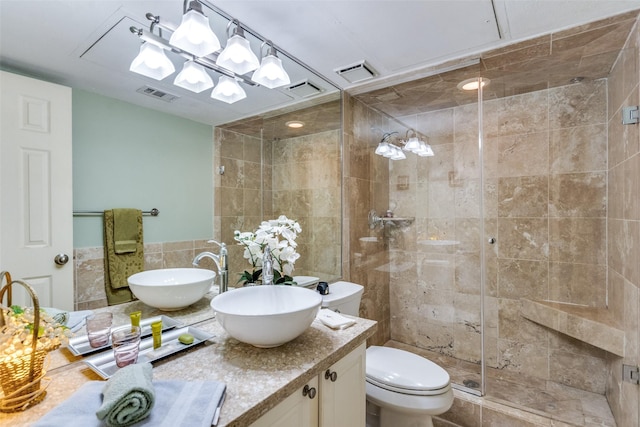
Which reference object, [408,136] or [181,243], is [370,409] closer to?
[181,243]

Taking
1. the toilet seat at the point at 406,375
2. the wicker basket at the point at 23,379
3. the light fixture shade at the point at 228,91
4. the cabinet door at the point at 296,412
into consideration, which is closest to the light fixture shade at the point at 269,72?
the light fixture shade at the point at 228,91

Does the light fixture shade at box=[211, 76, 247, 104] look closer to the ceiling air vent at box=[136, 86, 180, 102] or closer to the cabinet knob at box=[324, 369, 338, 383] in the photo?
the ceiling air vent at box=[136, 86, 180, 102]

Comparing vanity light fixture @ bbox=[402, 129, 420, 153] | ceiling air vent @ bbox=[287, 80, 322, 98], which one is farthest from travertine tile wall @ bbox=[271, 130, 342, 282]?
vanity light fixture @ bbox=[402, 129, 420, 153]

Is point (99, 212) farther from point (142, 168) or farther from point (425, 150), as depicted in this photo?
point (425, 150)

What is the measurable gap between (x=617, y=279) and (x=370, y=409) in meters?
1.75

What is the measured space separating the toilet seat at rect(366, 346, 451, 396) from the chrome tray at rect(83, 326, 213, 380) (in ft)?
3.40

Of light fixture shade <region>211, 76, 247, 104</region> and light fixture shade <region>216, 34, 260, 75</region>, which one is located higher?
light fixture shade <region>216, 34, 260, 75</region>

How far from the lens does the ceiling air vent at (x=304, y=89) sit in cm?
194

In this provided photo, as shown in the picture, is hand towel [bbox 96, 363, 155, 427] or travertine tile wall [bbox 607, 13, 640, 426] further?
travertine tile wall [bbox 607, 13, 640, 426]

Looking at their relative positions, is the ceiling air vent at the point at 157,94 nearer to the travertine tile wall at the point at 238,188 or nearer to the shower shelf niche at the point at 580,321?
the travertine tile wall at the point at 238,188

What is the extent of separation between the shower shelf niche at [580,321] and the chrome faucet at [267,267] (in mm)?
2039

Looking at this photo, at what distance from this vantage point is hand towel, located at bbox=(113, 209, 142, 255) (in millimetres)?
1125

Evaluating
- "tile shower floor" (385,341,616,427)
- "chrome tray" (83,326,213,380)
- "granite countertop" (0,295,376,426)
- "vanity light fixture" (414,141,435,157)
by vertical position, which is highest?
"vanity light fixture" (414,141,435,157)

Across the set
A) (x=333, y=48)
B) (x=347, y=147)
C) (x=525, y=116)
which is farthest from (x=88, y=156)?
(x=525, y=116)
